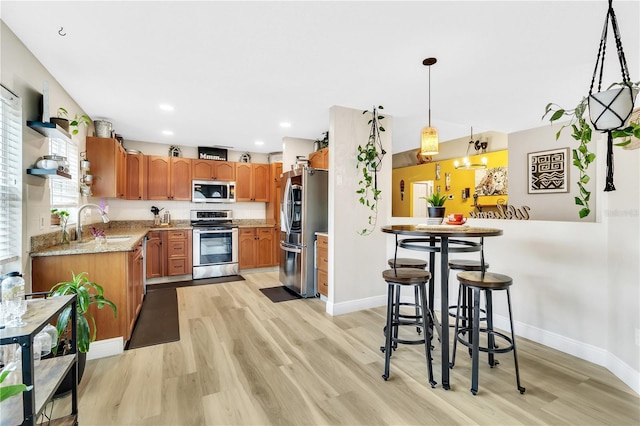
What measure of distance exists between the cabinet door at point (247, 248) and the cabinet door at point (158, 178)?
1.44 m

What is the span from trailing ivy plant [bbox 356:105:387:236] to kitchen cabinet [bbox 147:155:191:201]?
132 inches

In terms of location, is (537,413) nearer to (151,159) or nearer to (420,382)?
(420,382)

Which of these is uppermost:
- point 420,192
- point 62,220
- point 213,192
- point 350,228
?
point 420,192

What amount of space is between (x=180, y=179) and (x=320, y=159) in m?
2.69

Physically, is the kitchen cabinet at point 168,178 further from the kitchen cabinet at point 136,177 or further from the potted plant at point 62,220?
the potted plant at point 62,220

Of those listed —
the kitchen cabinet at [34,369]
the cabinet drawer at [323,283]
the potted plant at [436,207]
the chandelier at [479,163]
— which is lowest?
the cabinet drawer at [323,283]

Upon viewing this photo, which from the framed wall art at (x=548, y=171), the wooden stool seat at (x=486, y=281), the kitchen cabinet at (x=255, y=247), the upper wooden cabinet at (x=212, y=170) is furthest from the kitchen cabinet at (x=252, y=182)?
the framed wall art at (x=548, y=171)

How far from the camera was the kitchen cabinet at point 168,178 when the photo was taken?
16.8ft

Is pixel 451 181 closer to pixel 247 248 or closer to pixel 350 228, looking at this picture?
pixel 350 228

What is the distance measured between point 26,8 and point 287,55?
5.25ft

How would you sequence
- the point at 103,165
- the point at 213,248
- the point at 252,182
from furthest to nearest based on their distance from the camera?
the point at 252,182 → the point at 213,248 → the point at 103,165

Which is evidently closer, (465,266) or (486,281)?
(486,281)

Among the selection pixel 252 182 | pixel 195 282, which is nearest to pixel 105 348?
pixel 195 282

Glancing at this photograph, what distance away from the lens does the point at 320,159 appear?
435cm
